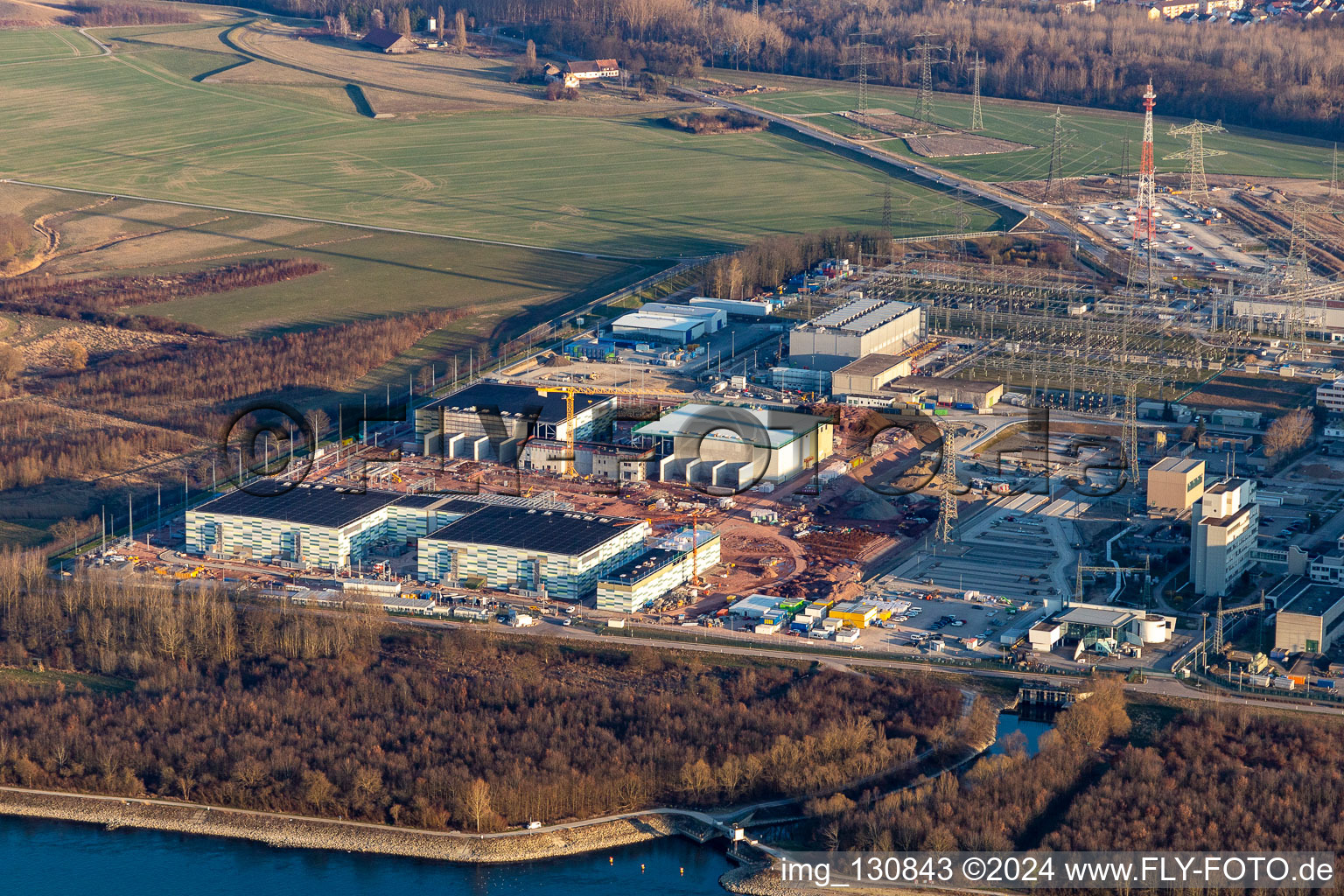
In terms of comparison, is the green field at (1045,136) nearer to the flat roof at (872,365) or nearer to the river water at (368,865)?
the flat roof at (872,365)

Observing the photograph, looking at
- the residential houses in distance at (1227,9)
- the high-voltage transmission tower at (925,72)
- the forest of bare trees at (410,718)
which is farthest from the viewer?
the residential houses in distance at (1227,9)

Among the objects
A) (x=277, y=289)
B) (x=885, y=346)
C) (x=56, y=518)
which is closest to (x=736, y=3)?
(x=277, y=289)

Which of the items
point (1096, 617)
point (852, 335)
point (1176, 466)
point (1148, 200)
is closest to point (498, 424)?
→ point (852, 335)

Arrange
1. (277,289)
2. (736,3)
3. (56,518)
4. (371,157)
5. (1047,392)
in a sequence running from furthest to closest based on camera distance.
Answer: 1. (736,3)
2. (371,157)
3. (277,289)
4. (1047,392)
5. (56,518)

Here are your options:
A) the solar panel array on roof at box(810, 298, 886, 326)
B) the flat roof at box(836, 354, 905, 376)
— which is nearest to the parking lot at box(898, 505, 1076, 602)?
the flat roof at box(836, 354, 905, 376)

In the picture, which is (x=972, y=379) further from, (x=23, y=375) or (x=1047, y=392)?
(x=23, y=375)

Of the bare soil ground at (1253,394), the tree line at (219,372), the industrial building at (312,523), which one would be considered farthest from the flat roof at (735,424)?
the tree line at (219,372)

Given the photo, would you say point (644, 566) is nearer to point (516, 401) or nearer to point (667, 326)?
point (516, 401)
